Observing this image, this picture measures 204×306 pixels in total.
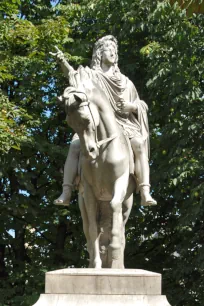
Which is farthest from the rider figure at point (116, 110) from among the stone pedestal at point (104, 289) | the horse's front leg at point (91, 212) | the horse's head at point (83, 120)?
the stone pedestal at point (104, 289)

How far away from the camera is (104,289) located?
8.46 m

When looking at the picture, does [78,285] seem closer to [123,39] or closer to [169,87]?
[169,87]

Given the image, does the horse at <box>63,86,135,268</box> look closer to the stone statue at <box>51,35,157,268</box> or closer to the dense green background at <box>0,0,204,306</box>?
the stone statue at <box>51,35,157,268</box>

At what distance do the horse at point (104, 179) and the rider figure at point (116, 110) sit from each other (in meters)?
0.21

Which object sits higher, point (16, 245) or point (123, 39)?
point (123, 39)

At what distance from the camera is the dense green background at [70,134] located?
16266 millimetres

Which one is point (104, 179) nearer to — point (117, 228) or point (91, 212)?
point (91, 212)

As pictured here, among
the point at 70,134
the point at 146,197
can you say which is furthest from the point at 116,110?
the point at 70,134

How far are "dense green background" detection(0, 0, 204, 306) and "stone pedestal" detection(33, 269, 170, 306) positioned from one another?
659cm

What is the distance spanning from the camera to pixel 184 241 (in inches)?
669

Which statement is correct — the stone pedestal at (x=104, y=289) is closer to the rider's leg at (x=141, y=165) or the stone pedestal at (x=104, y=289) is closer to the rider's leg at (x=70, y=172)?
the rider's leg at (x=70, y=172)

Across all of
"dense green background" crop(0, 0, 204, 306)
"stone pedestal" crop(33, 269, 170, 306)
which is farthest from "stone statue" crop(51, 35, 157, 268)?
"dense green background" crop(0, 0, 204, 306)

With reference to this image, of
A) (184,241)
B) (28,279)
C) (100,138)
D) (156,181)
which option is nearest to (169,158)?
(156,181)

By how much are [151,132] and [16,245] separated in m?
4.90
